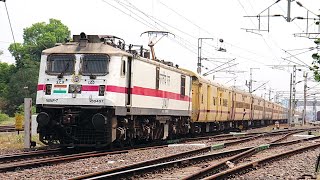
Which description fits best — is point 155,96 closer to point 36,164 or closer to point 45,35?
point 36,164

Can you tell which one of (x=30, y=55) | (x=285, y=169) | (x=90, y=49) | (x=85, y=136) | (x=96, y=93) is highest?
(x=30, y=55)

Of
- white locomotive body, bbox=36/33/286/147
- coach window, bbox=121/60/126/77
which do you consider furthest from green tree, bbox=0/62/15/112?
coach window, bbox=121/60/126/77

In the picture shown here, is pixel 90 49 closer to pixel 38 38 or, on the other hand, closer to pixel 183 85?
pixel 183 85

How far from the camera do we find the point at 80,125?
55.1ft

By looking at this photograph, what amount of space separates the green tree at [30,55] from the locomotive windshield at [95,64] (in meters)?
50.1

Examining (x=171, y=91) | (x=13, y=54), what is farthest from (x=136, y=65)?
(x=13, y=54)

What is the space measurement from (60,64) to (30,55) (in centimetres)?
6945

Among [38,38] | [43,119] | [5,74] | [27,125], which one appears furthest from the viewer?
[38,38]

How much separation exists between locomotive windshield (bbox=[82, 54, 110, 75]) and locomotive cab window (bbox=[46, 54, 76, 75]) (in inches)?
16.7

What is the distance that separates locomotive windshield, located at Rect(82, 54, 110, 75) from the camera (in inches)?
666

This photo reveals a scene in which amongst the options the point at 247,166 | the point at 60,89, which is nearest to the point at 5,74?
the point at 60,89

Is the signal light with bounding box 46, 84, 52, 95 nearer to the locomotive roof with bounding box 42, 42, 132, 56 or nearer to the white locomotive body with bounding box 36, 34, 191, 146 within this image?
the white locomotive body with bounding box 36, 34, 191, 146

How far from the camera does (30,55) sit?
84.1 meters

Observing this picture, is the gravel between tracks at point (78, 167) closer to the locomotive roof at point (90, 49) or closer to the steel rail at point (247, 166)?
the steel rail at point (247, 166)
